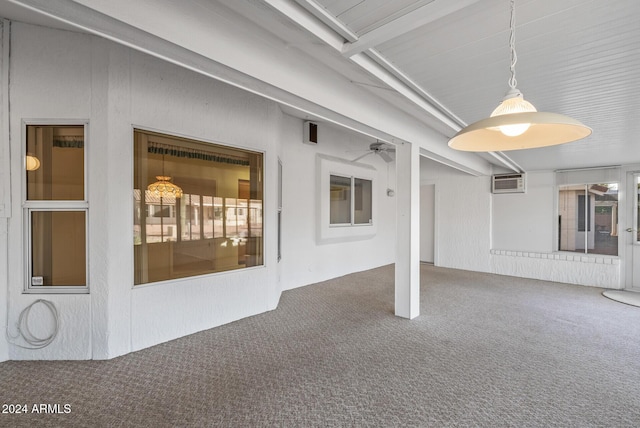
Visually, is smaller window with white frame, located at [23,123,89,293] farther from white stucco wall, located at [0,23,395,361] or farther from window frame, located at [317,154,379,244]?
window frame, located at [317,154,379,244]

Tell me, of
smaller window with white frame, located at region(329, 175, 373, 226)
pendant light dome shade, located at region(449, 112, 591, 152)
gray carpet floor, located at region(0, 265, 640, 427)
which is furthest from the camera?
smaller window with white frame, located at region(329, 175, 373, 226)

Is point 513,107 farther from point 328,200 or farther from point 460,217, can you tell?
point 460,217

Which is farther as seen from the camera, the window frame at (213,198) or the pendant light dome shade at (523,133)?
the window frame at (213,198)

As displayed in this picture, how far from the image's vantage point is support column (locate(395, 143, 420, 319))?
12.7 feet

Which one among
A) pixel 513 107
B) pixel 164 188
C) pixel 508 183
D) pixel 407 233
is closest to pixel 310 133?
pixel 407 233

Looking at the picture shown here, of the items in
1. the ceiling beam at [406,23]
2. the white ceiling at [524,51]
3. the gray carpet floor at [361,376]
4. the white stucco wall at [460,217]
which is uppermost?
the white ceiling at [524,51]

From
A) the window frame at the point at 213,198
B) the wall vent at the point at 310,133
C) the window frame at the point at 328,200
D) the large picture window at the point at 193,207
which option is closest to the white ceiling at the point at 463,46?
the window frame at the point at 213,198

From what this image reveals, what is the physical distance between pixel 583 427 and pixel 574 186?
6217mm

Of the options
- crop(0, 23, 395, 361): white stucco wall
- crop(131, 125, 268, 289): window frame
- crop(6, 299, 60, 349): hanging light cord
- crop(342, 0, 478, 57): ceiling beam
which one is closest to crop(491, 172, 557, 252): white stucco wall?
crop(131, 125, 268, 289): window frame

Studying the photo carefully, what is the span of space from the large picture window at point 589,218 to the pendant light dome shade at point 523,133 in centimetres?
646

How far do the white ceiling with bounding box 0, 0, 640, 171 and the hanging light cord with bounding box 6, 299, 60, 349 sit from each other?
260cm

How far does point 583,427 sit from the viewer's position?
6.29 ft

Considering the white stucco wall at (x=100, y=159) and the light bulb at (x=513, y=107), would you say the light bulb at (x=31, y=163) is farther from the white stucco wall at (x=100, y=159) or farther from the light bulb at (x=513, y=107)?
the light bulb at (x=513, y=107)

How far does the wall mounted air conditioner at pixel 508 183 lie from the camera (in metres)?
6.67
